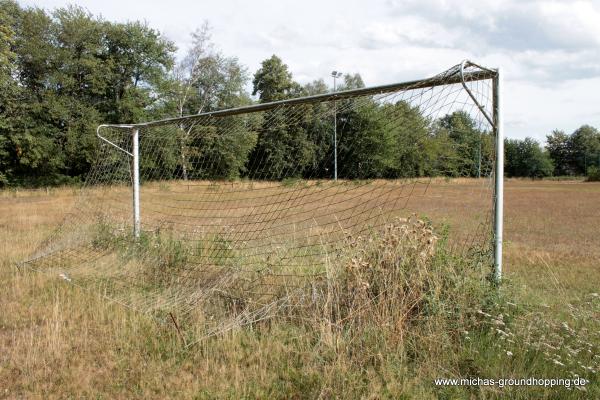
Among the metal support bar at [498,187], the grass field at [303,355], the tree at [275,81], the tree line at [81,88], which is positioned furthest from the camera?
the tree at [275,81]

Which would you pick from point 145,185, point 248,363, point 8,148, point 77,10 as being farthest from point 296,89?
point 248,363

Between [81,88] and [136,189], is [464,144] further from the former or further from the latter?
[81,88]

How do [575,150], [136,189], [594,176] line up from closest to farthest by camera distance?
[136,189]
[594,176]
[575,150]

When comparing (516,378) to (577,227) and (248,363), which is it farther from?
(577,227)

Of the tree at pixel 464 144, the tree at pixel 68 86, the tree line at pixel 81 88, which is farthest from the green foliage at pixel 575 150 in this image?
the tree at pixel 464 144

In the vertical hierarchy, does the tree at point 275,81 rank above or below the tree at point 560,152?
above

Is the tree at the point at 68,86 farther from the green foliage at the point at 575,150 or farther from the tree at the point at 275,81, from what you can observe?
the green foliage at the point at 575,150

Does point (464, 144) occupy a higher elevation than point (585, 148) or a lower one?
lower

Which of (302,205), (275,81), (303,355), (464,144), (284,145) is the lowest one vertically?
(303,355)

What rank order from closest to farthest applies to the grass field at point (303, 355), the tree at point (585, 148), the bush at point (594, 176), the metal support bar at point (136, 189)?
the grass field at point (303, 355) < the metal support bar at point (136, 189) < the bush at point (594, 176) < the tree at point (585, 148)

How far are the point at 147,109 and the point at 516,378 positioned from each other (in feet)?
108

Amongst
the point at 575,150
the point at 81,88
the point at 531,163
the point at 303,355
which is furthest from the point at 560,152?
the point at 303,355

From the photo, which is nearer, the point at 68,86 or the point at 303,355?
the point at 303,355

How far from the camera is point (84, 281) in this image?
4.69 m
